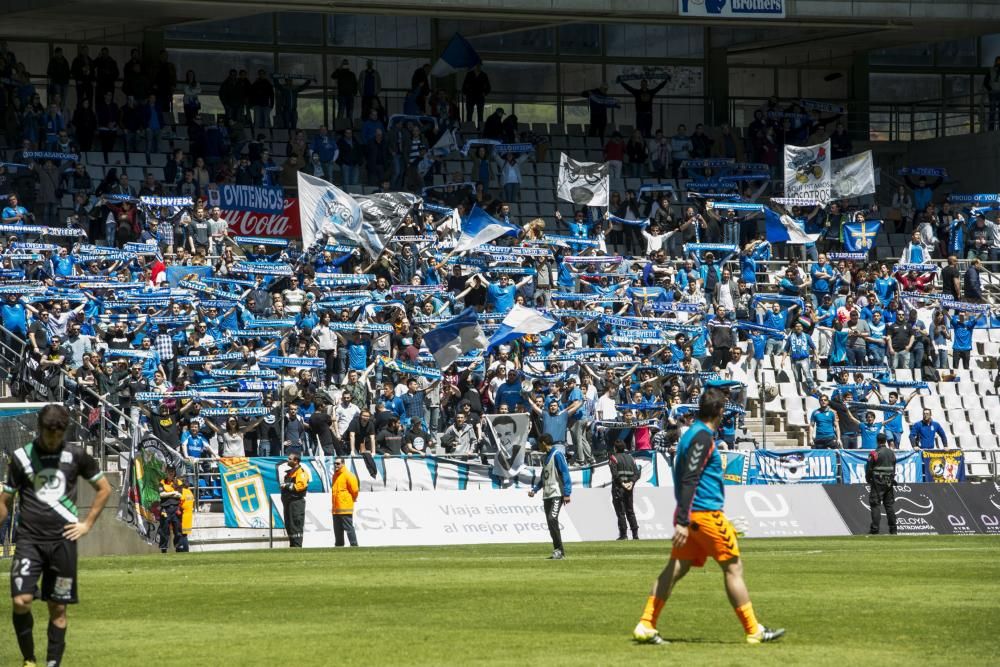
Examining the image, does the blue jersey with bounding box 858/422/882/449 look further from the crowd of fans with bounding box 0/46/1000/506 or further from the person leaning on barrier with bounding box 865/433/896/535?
the person leaning on barrier with bounding box 865/433/896/535

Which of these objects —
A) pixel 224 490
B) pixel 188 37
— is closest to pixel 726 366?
pixel 224 490

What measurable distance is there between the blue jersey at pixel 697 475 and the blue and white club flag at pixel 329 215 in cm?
2519

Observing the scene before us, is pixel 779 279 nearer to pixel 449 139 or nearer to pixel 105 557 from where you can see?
pixel 449 139

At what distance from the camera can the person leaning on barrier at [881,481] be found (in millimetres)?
30375

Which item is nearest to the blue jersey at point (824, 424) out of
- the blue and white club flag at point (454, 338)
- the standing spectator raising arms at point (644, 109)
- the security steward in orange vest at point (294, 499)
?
the blue and white club flag at point (454, 338)

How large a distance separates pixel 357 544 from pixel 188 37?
894 inches

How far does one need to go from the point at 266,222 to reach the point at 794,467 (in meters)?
13.8

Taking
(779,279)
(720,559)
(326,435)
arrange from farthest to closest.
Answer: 1. (779,279)
2. (326,435)
3. (720,559)

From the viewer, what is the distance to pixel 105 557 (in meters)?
27.2

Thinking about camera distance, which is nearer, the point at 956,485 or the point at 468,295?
the point at 956,485

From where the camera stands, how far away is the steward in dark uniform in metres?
29.5

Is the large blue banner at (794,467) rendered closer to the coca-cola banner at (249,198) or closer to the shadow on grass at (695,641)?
the coca-cola banner at (249,198)

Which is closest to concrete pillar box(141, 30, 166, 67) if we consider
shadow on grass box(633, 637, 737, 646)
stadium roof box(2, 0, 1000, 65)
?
stadium roof box(2, 0, 1000, 65)

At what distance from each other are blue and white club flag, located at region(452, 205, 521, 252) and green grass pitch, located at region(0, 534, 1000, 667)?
545 inches
